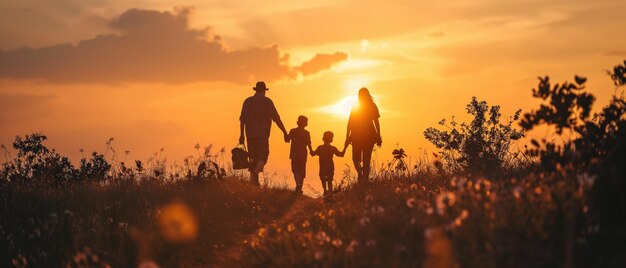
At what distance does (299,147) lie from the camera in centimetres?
1964

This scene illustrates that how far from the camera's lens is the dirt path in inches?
426

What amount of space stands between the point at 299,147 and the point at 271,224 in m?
5.86

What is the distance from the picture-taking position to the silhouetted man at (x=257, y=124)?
63.2 feet

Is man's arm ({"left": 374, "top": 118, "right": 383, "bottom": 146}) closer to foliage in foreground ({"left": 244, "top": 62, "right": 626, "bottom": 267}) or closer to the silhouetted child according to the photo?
the silhouetted child

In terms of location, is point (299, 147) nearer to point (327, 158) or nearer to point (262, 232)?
point (327, 158)

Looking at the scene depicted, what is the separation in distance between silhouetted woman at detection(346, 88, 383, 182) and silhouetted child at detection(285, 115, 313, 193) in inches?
55.8

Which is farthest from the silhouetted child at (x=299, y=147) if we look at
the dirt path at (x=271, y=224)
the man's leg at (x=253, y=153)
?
the dirt path at (x=271, y=224)

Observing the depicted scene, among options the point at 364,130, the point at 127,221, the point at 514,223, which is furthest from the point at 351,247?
the point at 364,130

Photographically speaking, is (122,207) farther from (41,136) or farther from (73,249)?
(41,136)

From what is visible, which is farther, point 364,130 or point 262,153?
point 262,153

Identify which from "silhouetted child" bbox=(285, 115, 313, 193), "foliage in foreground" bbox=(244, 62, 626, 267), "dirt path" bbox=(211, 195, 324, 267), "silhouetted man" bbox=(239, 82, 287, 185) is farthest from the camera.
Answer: "silhouetted child" bbox=(285, 115, 313, 193)

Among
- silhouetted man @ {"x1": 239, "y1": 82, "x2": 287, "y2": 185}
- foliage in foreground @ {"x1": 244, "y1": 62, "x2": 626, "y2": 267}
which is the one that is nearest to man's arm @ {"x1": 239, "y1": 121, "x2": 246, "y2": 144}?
silhouetted man @ {"x1": 239, "y1": 82, "x2": 287, "y2": 185}

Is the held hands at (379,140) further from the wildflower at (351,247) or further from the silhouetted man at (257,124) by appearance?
the wildflower at (351,247)

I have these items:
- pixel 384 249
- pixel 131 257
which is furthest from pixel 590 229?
pixel 131 257
